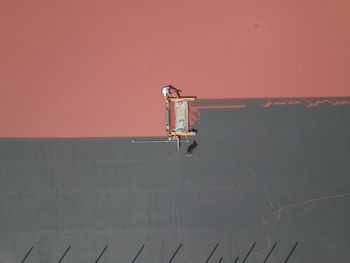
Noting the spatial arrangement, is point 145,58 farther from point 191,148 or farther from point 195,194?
point 195,194

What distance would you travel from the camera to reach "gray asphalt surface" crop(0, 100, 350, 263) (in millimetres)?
6695

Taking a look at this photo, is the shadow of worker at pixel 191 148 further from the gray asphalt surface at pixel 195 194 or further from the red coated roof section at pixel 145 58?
the red coated roof section at pixel 145 58

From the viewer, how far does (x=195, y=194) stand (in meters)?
6.77

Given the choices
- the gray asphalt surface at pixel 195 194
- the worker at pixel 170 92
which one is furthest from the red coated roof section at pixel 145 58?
the gray asphalt surface at pixel 195 194

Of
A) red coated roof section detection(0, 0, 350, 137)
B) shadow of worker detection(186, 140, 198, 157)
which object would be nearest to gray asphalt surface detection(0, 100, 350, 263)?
shadow of worker detection(186, 140, 198, 157)

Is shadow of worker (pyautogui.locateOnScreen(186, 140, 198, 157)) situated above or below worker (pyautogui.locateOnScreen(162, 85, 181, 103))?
below

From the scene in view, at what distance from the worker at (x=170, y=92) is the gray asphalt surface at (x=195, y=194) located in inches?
24.3

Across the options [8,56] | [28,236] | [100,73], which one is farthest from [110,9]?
[28,236]

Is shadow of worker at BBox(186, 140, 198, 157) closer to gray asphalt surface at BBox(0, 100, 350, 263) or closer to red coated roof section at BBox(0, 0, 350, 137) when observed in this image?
gray asphalt surface at BBox(0, 100, 350, 263)

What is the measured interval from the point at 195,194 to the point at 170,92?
1.74m

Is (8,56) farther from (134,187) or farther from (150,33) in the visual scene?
(134,187)

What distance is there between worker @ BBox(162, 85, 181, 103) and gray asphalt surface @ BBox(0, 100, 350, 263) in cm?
62

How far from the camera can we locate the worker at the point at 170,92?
22.0 feet

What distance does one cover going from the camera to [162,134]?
680cm
